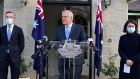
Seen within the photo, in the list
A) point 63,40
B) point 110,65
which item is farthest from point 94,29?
point 63,40

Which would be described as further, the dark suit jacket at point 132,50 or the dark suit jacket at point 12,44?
the dark suit jacket at point 12,44

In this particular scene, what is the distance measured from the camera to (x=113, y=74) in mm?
10344

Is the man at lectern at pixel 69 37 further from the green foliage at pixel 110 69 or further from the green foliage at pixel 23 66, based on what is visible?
the green foliage at pixel 110 69

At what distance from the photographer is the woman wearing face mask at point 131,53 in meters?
7.15

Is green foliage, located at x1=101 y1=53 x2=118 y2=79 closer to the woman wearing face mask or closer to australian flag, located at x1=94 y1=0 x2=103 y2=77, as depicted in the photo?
australian flag, located at x1=94 y1=0 x2=103 y2=77

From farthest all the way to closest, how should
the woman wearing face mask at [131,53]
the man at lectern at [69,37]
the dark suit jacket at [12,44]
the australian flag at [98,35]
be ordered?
1. the australian flag at [98,35]
2. the dark suit jacket at [12,44]
3. the woman wearing face mask at [131,53]
4. the man at lectern at [69,37]

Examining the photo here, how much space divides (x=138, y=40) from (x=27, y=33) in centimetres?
426

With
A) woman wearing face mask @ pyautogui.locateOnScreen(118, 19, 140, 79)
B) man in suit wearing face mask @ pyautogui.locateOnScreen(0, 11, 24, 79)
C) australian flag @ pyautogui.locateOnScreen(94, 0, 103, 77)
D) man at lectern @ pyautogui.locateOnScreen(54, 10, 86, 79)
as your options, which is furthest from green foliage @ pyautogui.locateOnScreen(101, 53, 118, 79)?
man at lectern @ pyautogui.locateOnScreen(54, 10, 86, 79)

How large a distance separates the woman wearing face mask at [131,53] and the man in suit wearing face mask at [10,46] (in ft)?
7.33

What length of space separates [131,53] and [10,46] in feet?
8.32

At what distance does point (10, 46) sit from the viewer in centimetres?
783

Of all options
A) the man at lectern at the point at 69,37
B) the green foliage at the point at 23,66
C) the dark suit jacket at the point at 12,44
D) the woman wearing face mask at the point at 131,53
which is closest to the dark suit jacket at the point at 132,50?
the woman wearing face mask at the point at 131,53

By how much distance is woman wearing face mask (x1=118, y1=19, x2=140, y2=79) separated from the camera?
7148 millimetres

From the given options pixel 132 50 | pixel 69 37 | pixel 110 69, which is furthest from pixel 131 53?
pixel 110 69
